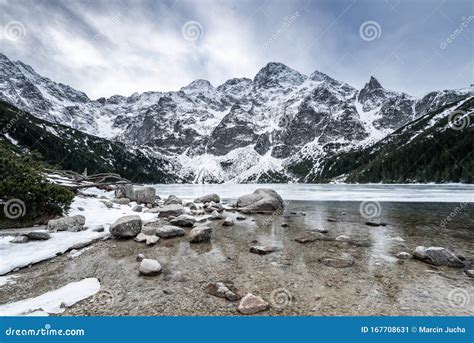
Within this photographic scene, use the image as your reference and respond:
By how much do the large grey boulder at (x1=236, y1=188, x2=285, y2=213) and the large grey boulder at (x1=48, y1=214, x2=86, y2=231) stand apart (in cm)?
1257

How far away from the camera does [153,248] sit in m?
10.0

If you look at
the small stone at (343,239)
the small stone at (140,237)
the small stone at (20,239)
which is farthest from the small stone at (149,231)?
the small stone at (343,239)

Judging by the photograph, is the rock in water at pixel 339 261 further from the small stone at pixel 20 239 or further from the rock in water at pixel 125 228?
the small stone at pixel 20 239

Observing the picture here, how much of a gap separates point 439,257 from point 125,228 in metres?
11.8

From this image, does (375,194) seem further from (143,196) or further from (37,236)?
(37,236)

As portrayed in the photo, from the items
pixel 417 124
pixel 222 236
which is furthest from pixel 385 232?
pixel 417 124

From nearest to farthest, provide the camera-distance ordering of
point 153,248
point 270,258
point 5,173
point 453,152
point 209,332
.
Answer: point 209,332
point 270,258
point 153,248
point 5,173
point 453,152

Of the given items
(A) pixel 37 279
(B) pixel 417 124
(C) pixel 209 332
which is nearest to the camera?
(C) pixel 209 332

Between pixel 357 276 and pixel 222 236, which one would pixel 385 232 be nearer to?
pixel 357 276

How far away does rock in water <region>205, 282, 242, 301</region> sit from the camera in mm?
5776

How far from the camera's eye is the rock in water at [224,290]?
5.78 meters

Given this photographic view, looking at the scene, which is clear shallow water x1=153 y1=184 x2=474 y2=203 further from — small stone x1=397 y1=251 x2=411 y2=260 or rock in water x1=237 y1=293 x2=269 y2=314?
rock in water x1=237 y1=293 x2=269 y2=314

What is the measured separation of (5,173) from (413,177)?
472 ft

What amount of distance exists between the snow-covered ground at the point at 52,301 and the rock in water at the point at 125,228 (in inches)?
183
